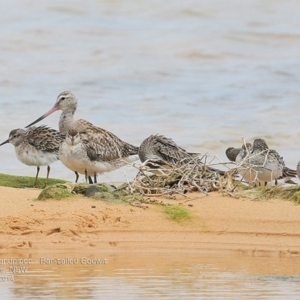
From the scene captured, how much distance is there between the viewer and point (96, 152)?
13.9 metres

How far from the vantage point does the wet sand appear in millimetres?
9836

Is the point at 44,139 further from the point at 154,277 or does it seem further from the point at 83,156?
the point at 154,277

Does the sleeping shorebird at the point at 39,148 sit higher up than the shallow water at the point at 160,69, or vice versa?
the shallow water at the point at 160,69

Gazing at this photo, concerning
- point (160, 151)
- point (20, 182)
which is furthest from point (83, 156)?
point (160, 151)

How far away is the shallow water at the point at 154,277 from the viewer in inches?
327

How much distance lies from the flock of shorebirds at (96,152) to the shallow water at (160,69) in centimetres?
92

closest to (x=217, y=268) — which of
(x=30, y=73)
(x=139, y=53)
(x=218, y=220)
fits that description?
(x=218, y=220)

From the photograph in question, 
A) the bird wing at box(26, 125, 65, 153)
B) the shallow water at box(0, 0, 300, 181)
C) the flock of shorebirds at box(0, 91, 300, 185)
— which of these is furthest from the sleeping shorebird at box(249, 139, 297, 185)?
the bird wing at box(26, 125, 65, 153)

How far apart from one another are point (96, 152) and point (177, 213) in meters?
3.66

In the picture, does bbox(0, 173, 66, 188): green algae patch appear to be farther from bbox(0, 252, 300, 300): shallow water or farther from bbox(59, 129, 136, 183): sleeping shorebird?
bbox(0, 252, 300, 300): shallow water

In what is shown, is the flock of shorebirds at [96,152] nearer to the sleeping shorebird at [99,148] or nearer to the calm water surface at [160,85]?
the sleeping shorebird at [99,148]

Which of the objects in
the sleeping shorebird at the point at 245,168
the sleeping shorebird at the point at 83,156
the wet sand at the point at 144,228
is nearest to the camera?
the wet sand at the point at 144,228

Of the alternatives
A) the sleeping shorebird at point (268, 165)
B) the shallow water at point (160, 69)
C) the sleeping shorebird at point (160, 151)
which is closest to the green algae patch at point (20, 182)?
the sleeping shorebird at point (160, 151)

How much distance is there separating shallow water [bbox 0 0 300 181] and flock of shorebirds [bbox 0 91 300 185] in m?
0.92
